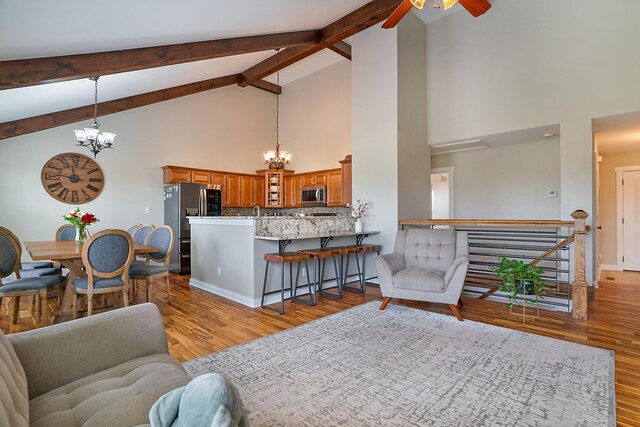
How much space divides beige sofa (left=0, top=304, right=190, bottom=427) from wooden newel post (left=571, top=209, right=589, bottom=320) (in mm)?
3939

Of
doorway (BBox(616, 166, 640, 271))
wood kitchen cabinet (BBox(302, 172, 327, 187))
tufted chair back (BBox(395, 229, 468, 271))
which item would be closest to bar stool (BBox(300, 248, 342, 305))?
tufted chair back (BBox(395, 229, 468, 271))

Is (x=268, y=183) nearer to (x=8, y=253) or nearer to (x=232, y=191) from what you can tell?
(x=232, y=191)

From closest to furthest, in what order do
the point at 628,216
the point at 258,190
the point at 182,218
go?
1. the point at 182,218
2. the point at 628,216
3. the point at 258,190

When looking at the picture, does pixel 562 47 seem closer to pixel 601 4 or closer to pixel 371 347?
pixel 601 4

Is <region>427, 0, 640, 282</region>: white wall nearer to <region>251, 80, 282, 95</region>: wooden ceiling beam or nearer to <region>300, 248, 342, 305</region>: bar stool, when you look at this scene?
<region>300, 248, 342, 305</region>: bar stool

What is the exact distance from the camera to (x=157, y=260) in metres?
4.12

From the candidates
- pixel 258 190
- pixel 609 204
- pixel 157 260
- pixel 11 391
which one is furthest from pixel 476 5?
pixel 258 190

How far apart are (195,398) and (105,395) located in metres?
0.68

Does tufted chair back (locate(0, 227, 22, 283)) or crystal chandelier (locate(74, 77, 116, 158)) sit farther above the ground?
crystal chandelier (locate(74, 77, 116, 158))

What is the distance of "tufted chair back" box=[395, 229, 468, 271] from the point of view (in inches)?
146

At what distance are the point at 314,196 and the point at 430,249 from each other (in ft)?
13.8

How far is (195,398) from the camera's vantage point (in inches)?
30.9

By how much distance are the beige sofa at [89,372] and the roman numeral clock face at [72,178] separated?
5.37m

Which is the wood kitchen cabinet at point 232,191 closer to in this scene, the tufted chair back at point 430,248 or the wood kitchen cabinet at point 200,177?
the wood kitchen cabinet at point 200,177
